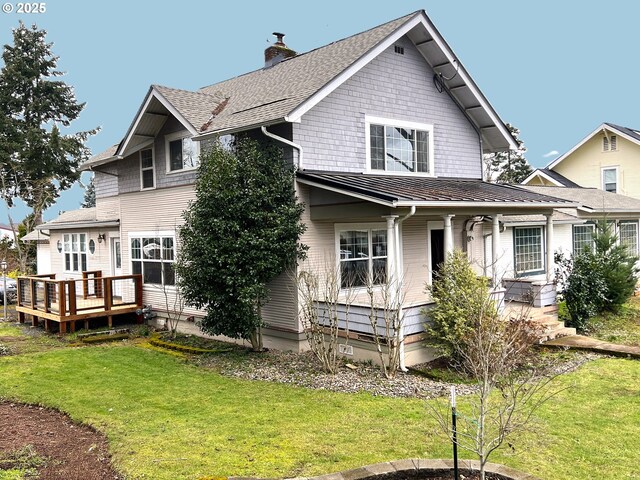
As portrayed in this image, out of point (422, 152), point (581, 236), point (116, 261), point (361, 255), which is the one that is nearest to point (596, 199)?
point (581, 236)

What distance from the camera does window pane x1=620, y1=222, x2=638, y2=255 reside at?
73.3 ft

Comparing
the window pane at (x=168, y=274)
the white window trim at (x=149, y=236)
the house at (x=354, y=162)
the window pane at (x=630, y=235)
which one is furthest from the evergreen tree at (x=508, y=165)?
the window pane at (x=168, y=274)

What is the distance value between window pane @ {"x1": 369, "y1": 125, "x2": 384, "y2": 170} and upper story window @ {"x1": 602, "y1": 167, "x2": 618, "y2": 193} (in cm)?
2037

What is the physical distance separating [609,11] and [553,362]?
9565 centimetres

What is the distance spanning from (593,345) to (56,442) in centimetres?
1060

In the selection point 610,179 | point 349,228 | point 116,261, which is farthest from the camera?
point 610,179

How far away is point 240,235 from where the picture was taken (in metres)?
10.7

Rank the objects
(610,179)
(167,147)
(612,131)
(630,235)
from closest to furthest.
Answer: (167,147) < (630,235) < (612,131) < (610,179)

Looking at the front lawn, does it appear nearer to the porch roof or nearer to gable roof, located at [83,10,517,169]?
the porch roof

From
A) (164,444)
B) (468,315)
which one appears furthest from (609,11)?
(164,444)

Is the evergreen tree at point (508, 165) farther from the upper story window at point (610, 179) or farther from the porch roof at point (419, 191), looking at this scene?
the porch roof at point (419, 191)

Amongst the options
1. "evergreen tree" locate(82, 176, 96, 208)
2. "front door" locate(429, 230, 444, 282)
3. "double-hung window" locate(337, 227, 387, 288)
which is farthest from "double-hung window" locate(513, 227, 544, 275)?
"evergreen tree" locate(82, 176, 96, 208)

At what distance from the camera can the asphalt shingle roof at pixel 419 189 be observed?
10.2 metres

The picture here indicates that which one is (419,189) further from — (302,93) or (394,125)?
(302,93)
